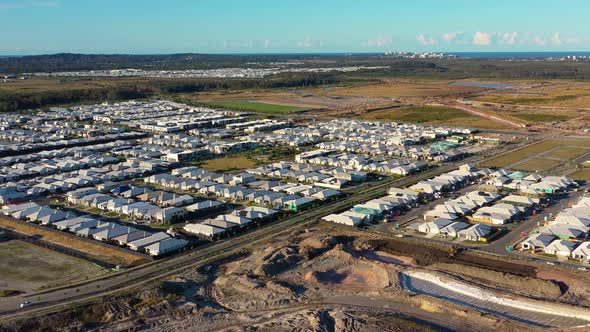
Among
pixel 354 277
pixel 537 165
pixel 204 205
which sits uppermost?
pixel 537 165

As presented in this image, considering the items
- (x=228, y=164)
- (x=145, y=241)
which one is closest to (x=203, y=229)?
(x=145, y=241)

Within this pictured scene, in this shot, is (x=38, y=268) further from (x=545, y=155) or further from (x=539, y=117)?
(x=539, y=117)

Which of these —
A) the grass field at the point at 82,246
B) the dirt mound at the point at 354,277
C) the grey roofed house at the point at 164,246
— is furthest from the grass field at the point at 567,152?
the grass field at the point at 82,246

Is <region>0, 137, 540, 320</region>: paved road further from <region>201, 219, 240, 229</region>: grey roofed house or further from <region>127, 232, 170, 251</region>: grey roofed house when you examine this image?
<region>127, 232, 170, 251</region>: grey roofed house

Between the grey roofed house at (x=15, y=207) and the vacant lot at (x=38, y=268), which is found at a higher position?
the grey roofed house at (x=15, y=207)

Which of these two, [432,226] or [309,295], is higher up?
[432,226]

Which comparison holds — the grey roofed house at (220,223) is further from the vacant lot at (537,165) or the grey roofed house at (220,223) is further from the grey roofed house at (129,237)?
the vacant lot at (537,165)

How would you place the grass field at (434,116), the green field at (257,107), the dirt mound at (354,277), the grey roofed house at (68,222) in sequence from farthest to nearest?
the green field at (257,107), the grass field at (434,116), the grey roofed house at (68,222), the dirt mound at (354,277)
